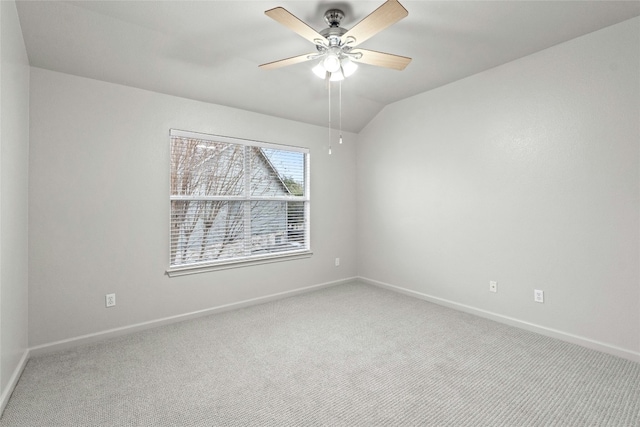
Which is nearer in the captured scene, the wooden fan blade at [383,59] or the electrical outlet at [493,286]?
the wooden fan blade at [383,59]

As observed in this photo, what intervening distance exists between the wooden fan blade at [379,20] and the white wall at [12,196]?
207 cm

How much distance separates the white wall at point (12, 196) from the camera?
183 cm

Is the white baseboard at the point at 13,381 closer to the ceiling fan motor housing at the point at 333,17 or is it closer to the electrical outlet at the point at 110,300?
the electrical outlet at the point at 110,300

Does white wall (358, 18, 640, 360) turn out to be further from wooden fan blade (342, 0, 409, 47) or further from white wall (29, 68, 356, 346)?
white wall (29, 68, 356, 346)

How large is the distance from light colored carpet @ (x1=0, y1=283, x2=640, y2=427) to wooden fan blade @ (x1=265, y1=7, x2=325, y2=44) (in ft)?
7.63

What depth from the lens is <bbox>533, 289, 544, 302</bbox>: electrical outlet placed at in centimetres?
292

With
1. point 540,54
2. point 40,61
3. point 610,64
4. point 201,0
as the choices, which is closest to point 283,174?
point 201,0

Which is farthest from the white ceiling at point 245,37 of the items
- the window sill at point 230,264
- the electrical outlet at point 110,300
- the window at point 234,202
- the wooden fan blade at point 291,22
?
the electrical outlet at point 110,300

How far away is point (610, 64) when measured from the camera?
2498 millimetres

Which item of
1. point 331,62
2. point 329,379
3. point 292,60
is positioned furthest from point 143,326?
point 331,62

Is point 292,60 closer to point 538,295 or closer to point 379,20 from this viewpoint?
point 379,20

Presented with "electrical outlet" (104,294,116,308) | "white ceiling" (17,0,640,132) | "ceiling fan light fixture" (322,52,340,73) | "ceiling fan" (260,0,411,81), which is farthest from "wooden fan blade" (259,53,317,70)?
"electrical outlet" (104,294,116,308)

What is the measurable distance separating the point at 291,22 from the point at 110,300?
2802 millimetres

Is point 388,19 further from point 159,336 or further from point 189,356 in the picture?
point 159,336
